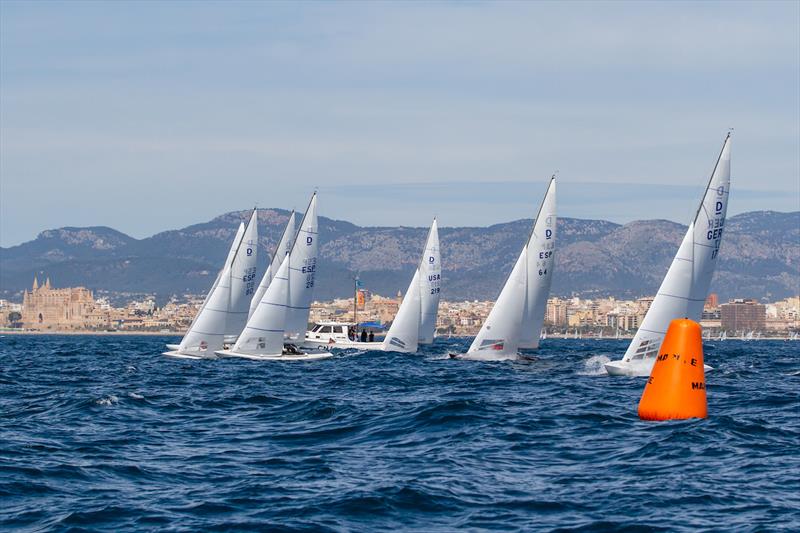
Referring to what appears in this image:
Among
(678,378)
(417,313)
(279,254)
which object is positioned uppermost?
(279,254)

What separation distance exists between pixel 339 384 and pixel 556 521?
24.0 metres

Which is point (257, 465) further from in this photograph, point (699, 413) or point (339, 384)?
point (339, 384)

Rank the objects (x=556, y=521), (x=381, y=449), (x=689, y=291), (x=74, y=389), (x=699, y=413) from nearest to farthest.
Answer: (x=556, y=521) < (x=381, y=449) < (x=699, y=413) < (x=74, y=389) < (x=689, y=291)

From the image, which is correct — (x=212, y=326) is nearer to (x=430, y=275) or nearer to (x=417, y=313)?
(x=417, y=313)

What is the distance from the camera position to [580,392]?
112 ft

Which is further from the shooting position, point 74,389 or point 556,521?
point 74,389

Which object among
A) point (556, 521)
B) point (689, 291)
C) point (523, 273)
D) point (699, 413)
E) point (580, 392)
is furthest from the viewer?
point (523, 273)

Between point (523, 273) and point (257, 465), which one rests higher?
point (523, 273)

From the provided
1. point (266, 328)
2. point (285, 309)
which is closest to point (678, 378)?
point (266, 328)

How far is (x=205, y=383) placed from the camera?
3862 centimetres

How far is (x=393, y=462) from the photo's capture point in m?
19.7

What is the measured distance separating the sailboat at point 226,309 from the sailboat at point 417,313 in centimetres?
1076

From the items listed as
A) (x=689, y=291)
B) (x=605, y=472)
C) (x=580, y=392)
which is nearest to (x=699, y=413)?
(x=605, y=472)

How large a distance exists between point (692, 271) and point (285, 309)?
811 inches
